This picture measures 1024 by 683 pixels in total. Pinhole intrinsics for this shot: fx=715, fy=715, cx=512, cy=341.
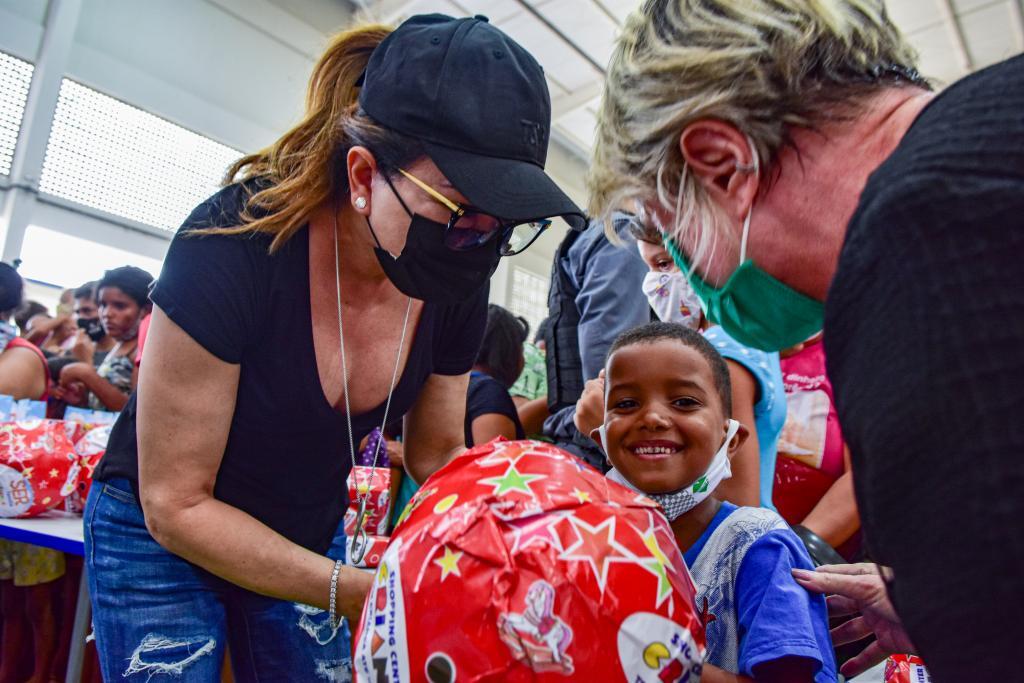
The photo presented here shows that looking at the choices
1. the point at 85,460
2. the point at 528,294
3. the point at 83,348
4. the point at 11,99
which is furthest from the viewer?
the point at 528,294

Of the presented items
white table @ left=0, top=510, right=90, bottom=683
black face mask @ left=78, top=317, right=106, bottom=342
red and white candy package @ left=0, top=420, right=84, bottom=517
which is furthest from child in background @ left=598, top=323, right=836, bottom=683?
black face mask @ left=78, top=317, right=106, bottom=342

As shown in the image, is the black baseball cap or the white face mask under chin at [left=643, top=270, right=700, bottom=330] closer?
the black baseball cap

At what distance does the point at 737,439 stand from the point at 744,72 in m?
0.94

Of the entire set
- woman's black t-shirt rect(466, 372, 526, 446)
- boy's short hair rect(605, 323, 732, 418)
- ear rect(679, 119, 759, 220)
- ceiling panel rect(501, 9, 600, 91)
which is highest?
ceiling panel rect(501, 9, 600, 91)

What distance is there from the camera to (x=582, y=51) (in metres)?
7.30

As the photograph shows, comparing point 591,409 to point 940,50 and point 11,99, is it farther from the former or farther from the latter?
point 940,50

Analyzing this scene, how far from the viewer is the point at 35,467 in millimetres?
2350

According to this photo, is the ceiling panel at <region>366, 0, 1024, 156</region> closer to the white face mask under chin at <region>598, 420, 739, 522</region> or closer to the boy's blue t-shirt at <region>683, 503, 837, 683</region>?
the white face mask under chin at <region>598, 420, 739, 522</region>

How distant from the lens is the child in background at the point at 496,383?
254 cm

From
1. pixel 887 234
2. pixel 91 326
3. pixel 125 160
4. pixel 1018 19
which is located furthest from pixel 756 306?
pixel 1018 19

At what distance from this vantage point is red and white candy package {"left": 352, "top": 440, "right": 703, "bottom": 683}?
0.75 meters

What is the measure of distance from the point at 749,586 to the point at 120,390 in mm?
3595

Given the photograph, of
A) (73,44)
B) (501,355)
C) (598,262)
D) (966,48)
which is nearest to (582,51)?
(966,48)

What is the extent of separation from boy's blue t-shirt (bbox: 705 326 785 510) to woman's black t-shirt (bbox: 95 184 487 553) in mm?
716
